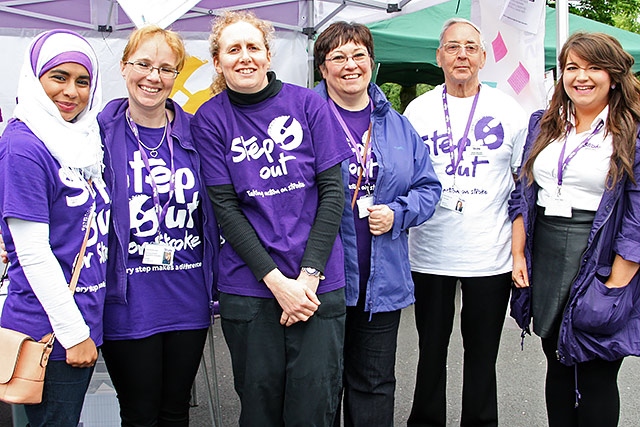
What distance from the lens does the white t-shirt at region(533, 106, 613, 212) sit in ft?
7.46

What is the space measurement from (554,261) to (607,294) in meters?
0.24

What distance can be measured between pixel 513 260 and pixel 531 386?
1632 mm

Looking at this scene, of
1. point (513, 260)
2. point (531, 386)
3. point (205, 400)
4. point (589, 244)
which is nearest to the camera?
point (589, 244)

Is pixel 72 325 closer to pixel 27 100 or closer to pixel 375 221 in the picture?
pixel 27 100

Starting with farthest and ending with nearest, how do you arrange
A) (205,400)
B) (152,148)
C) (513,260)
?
(205,400) < (513,260) < (152,148)

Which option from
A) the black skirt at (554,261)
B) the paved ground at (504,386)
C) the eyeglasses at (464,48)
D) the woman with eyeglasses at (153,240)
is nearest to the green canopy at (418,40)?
the paved ground at (504,386)

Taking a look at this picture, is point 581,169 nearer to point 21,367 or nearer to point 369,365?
point 369,365

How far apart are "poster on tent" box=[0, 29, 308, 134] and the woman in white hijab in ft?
7.98

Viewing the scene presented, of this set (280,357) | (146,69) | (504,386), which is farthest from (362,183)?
(504,386)

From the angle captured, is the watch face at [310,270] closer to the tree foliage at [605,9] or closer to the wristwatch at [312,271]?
the wristwatch at [312,271]

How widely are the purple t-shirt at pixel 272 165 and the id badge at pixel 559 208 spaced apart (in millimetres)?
852

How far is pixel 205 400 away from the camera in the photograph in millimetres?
3684

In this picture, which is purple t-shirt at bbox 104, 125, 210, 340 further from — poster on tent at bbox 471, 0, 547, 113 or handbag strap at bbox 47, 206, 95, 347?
poster on tent at bbox 471, 0, 547, 113

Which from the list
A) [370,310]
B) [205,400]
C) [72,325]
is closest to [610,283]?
[370,310]
